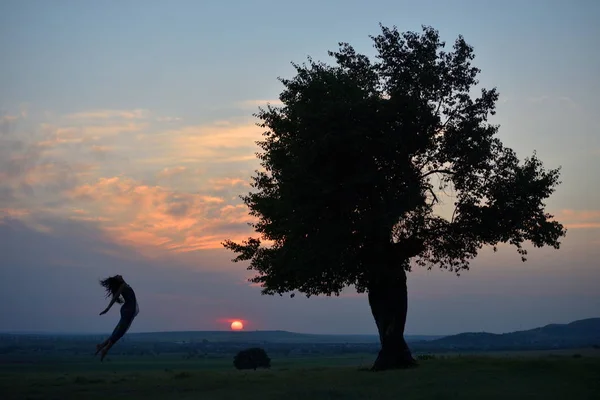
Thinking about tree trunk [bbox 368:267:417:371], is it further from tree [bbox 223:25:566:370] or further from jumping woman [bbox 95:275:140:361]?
jumping woman [bbox 95:275:140:361]

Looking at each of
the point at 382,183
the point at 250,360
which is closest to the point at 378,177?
the point at 382,183

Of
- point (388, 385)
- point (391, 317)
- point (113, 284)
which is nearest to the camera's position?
point (113, 284)

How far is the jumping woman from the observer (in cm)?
1977

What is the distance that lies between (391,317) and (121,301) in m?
21.3

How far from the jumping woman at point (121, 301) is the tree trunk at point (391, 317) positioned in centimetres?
1947

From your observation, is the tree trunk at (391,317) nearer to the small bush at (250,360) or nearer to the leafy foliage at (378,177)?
the leafy foliage at (378,177)

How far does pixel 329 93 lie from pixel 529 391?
17316mm

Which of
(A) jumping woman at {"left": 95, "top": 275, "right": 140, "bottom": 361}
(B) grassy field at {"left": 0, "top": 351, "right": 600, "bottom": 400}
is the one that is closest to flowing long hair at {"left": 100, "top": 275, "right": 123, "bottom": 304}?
(A) jumping woman at {"left": 95, "top": 275, "right": 140, "bottom": 361}

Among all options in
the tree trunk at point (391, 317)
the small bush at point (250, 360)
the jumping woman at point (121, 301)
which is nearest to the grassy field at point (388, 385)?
the tree trunk at point (391, 317)

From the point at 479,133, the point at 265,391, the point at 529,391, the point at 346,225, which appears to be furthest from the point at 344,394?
the point at 479,133

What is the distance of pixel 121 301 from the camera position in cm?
2005

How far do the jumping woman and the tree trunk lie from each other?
63.9ft

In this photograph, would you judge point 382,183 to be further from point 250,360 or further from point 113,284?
point 250,360

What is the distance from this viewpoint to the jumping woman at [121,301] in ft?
64.8
